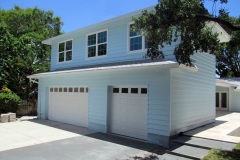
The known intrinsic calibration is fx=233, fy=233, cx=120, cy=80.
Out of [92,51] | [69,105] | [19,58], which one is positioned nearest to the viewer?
[92,51]

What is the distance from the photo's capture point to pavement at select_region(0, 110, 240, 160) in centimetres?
764

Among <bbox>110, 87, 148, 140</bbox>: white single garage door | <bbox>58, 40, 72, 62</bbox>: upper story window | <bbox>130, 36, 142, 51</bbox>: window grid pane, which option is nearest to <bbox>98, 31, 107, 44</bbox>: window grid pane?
<bbox>130, 36, 142, 51</bbox>: window grid pane

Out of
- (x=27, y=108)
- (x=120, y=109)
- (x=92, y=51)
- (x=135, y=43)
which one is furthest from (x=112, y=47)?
(x=27, y=108)

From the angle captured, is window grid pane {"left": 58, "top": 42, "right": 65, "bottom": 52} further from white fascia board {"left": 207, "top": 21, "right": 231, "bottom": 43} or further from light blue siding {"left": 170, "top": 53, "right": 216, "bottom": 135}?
white fascia board {"left": 207, "top": 21, "right": 231, "bottom": 43}

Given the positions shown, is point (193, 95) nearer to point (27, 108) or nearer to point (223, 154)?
point (223, 154)

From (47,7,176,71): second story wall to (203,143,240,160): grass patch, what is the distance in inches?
163

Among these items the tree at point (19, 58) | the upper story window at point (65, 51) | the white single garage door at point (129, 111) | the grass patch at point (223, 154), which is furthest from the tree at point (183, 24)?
the tree at point (19, 58)

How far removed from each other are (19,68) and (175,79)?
592 inches

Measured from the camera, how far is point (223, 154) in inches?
279

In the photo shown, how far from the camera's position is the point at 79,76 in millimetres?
13305

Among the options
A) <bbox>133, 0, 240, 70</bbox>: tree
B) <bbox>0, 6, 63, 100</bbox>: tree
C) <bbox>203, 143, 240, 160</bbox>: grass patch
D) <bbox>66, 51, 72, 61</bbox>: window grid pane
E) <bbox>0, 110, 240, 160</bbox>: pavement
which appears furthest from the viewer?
<bbox>0, 6, 63, 100</bbox>: tree

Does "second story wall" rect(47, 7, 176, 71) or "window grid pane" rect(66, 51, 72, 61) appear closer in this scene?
"second story wall" rect(47, 7, 176, 71)

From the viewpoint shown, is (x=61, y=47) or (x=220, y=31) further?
(x=61, y=47)

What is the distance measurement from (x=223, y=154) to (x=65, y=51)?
12080 millimetres
